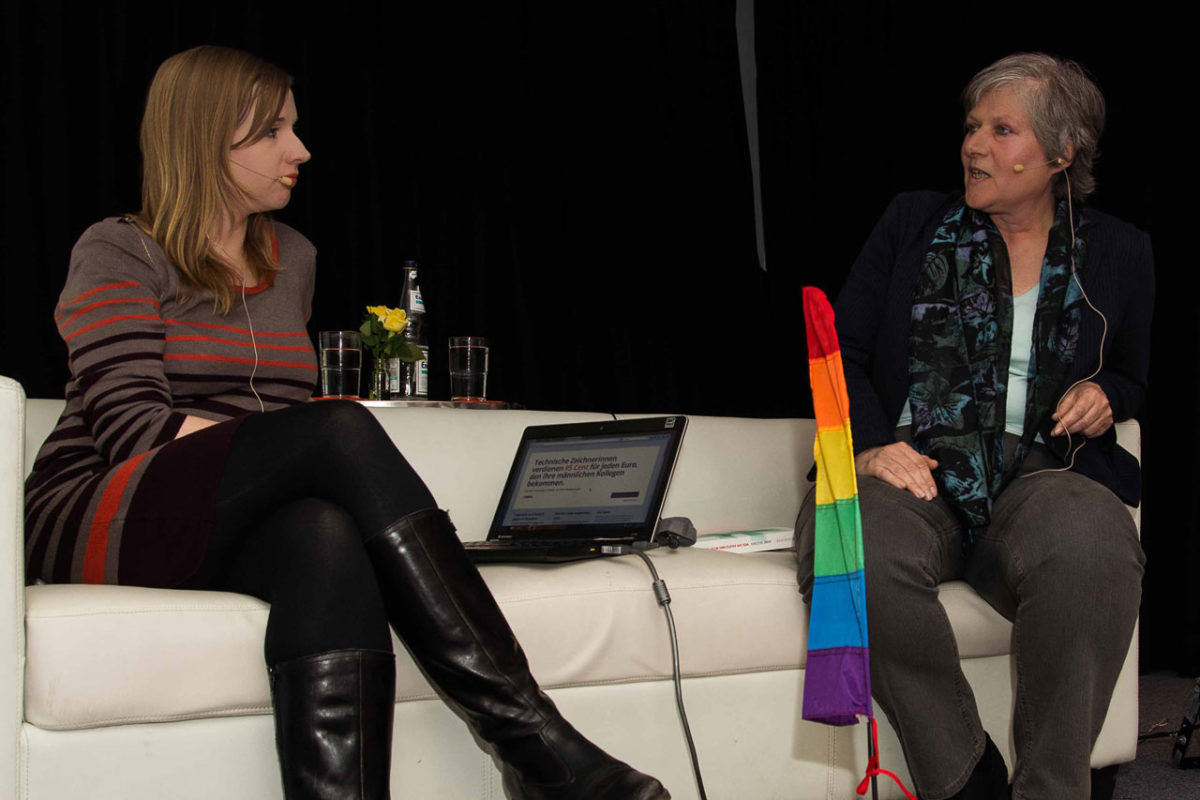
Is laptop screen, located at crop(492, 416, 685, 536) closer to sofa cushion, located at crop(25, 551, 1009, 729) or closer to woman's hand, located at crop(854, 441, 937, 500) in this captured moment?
sofa cushion, located at crop(25, 551, 1009, 729)

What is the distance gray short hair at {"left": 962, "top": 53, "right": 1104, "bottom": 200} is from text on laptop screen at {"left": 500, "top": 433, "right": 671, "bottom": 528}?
0.80 meters

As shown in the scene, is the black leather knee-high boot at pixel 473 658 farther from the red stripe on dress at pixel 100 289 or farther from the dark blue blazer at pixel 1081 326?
the dark blue blazer at pixel 1081 326

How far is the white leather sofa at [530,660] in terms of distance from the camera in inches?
46.8

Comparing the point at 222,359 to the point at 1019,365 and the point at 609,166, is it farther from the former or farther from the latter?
the point at 609,166

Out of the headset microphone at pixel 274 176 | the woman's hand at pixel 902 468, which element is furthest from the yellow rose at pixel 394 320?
the woman's hand at pixel 902 468

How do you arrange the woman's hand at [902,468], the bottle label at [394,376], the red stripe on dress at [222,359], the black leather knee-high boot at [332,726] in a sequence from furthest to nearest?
the bottle label at [394,376]
the woman's hand at [902,468]
the red stripe on dress at [222,359]
the black leather knee-high boot at [332,726]

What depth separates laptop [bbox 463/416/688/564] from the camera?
5.86 feet

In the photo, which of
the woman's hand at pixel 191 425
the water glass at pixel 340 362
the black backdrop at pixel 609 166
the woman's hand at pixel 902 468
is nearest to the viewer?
the woman's hand at pixel 191 425

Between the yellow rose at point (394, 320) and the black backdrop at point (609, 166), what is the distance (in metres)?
0.63

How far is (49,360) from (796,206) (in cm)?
221

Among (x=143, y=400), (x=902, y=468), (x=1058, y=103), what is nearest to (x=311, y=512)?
(x=143, y=400)

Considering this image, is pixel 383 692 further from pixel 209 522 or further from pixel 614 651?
pixel 614 651

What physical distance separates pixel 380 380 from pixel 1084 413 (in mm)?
1383

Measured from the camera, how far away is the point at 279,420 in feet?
4.14
